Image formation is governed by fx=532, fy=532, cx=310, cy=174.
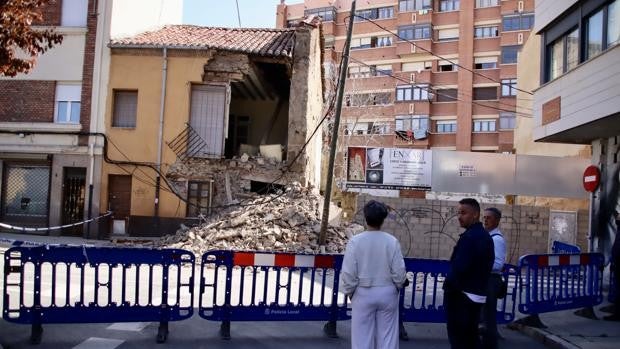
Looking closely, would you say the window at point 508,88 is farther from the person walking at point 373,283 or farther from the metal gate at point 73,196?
the person walking at point 373,283

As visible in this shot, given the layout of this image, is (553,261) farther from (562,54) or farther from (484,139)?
(484,139)

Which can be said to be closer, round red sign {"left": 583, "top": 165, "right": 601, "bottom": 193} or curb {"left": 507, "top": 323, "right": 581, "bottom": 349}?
curb {"left": 507, "top": 323, "right": 581, "bottom": 349}

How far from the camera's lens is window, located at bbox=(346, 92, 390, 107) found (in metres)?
41.2

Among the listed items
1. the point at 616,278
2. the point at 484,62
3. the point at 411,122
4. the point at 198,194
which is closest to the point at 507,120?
the point at 484,62

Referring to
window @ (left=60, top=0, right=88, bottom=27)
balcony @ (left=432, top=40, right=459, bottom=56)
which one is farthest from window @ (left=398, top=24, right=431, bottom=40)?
window @ (left=60, top=0, right=88, bottom=27)

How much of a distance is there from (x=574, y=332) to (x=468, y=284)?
3861 millimetres

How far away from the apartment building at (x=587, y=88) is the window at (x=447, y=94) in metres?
28.1

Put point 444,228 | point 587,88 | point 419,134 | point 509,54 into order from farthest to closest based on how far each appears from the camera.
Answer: point 419,134, point 509,54, point 444,228, point 587,88

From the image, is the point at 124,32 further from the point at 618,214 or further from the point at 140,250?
the point at 618,214

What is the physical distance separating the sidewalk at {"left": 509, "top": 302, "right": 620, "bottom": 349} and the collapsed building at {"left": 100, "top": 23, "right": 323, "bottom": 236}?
37.8 ft

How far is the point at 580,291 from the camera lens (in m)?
8.29

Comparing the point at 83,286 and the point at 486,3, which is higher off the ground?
the point at 486,3

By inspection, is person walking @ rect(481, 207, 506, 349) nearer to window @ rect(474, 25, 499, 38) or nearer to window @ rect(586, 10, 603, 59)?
window @ rect(586, 10, 603, 59)

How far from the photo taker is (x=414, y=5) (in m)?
44.4
